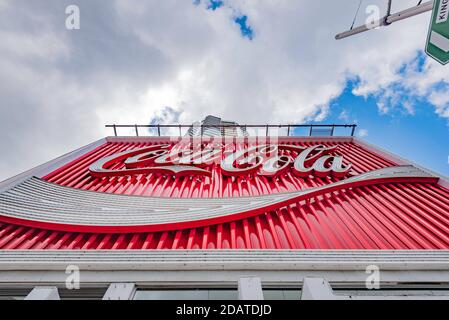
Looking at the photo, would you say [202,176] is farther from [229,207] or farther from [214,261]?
[214,261]

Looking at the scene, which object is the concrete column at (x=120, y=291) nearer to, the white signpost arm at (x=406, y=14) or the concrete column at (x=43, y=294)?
the concrete column at (x=43, y=294)

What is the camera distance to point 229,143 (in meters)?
10.8

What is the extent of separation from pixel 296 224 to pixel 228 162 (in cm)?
375

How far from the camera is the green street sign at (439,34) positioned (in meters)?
2.79

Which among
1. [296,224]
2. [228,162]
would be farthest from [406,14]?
[228,162]

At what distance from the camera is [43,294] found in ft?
9.18

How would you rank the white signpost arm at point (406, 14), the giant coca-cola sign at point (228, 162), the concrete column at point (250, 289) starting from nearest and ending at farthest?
the concrete column at point (250, 289) → the white signpost arm at point (406, 14) → the giant coca-cola sign at point (228, 162)

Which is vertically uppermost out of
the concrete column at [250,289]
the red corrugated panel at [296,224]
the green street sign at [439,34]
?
the green street sign at [439,34]

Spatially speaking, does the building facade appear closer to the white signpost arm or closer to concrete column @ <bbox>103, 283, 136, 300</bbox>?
concrete column @ <bbox>103, 283, 136, 300</bbox>

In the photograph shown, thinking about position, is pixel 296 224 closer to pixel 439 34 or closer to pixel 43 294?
pixel 439 34

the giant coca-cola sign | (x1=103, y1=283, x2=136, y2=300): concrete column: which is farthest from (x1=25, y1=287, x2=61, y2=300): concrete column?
the giant coca-cola sign

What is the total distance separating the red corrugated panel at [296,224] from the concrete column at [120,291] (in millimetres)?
1093

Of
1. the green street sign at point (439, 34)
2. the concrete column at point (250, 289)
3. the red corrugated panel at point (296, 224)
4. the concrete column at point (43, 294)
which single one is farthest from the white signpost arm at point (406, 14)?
the concrete column at point (43, 294)
